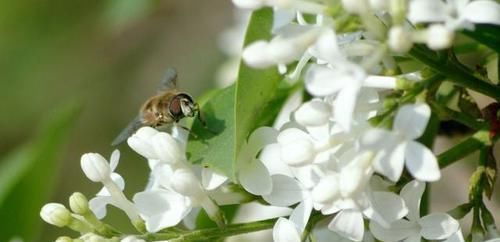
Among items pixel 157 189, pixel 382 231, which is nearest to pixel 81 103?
pixel 157 189

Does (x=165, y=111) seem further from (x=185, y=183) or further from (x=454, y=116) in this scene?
(x=454, y=116)

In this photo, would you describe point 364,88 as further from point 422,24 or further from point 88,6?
point 88,6

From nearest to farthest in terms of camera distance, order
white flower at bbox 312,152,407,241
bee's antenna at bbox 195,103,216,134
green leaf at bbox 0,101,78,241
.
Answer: white flower at bbox 312,152,407,241
bee's antenna at bbox 195,103,216,134
green leaf at bbox 0,101,78,241

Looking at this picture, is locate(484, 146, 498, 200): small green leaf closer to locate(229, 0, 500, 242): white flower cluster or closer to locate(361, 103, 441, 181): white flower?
locate(229, 0, 500, 242): white flower cluster

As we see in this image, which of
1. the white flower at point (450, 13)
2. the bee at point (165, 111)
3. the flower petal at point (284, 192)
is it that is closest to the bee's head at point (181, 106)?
the bee at point (165, 111)

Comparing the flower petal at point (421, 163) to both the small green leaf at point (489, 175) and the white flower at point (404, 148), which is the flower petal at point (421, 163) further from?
the small green leaf at point (489, 175)

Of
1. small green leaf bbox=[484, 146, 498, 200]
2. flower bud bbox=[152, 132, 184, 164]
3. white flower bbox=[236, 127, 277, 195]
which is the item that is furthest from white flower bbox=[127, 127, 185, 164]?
small green leaf bbox=[484, 146, 498, 200]

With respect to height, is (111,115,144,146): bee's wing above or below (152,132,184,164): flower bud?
below
